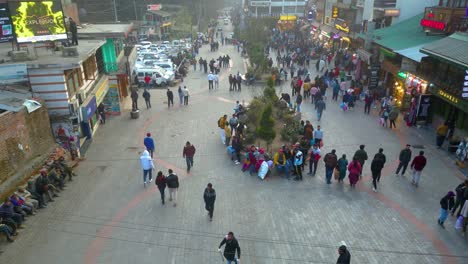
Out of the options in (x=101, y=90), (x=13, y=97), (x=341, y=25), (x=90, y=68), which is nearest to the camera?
(x=13, y=97)

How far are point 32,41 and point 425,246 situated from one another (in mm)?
16355

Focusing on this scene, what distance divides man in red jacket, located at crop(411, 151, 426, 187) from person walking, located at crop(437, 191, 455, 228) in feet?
7.20

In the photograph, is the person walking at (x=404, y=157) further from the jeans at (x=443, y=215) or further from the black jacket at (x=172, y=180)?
the black jacket at (x=172, y=180)

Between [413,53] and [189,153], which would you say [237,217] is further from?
[413,53]

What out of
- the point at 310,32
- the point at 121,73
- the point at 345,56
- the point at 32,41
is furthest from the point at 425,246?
the point at 310,32

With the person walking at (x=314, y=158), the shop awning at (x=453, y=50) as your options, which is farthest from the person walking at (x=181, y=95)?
the shop awning at (x=453, y=50)

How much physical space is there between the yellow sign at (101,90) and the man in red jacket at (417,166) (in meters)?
14.6

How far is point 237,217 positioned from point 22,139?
8.04 m

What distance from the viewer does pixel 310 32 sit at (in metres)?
56.6

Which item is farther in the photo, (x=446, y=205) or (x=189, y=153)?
(x=189, y=153)

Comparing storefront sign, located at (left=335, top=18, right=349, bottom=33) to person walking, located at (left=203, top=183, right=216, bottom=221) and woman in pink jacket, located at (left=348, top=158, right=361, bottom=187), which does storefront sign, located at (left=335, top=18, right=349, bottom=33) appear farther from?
person walking, located at (left=203, top=183, right=216, bottom=221)

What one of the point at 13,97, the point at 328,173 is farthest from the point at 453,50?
the point at 13,97

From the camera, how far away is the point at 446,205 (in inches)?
418

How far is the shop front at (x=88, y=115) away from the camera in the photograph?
16.5 metres
